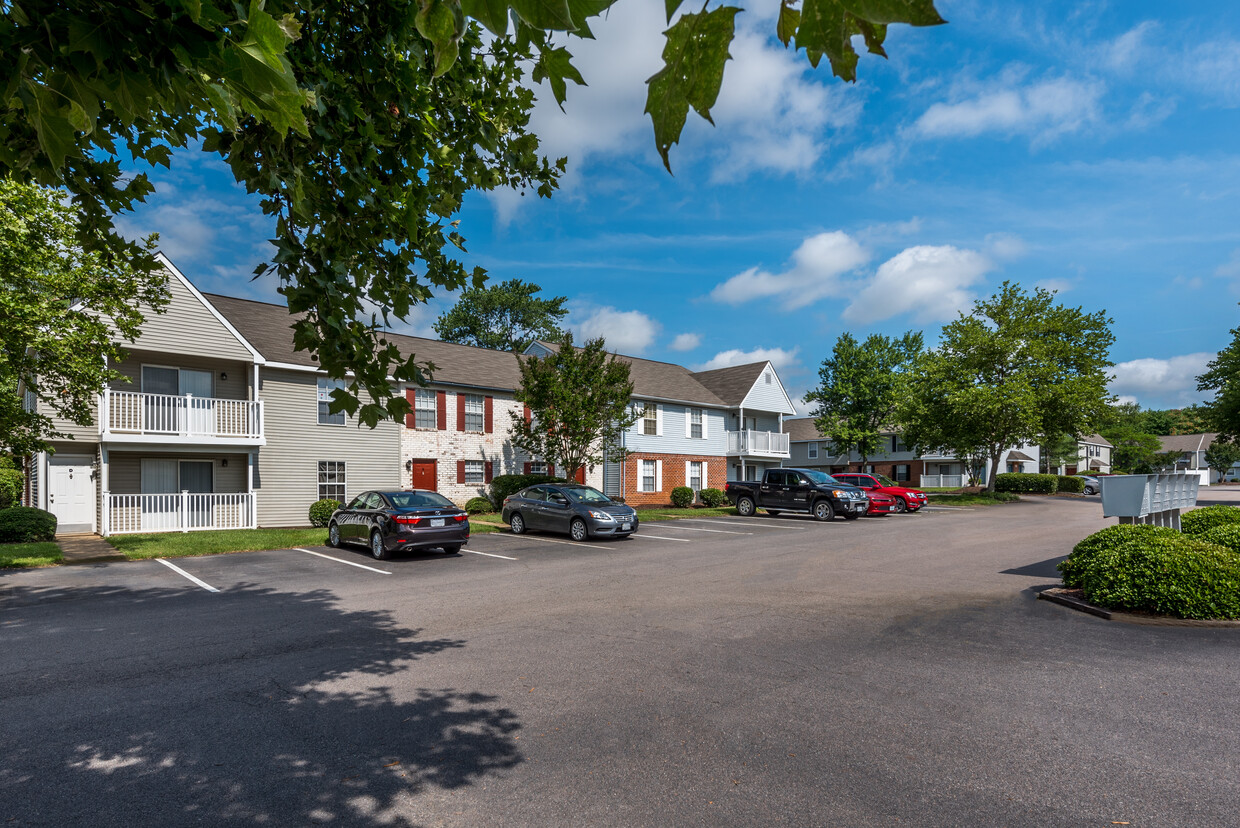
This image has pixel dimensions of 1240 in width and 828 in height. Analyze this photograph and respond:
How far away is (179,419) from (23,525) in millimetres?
4574

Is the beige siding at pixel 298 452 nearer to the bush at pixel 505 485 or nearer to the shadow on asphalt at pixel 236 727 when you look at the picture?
the bush at pixel 505 485

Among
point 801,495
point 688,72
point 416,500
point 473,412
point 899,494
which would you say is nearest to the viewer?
point 688,72

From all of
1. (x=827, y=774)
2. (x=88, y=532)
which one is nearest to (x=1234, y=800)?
(x=827, y=774)

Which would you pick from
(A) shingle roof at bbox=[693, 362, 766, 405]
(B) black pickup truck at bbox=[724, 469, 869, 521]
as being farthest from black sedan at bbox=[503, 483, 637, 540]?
(A) shingle roof at bbox=[693, 362, 766, 405]

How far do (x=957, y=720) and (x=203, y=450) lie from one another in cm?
2277

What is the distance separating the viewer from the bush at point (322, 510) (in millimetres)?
22016

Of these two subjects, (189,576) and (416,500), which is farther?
(416,500)

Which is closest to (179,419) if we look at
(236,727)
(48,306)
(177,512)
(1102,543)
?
(177,512)

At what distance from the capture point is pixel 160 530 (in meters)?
20.3

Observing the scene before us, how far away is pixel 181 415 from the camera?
2059cm

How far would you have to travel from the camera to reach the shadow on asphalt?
400 cm

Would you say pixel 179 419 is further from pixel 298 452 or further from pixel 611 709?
pixel 611 709

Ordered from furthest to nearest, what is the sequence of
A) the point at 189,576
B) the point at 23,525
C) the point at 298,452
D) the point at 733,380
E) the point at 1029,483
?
1. the point at 1029,483
2. the point at 733,380
3. the point at 298,452
4. the point at 23,525
5. the point at 189,576

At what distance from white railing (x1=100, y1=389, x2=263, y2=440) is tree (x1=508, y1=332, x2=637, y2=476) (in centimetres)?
947
